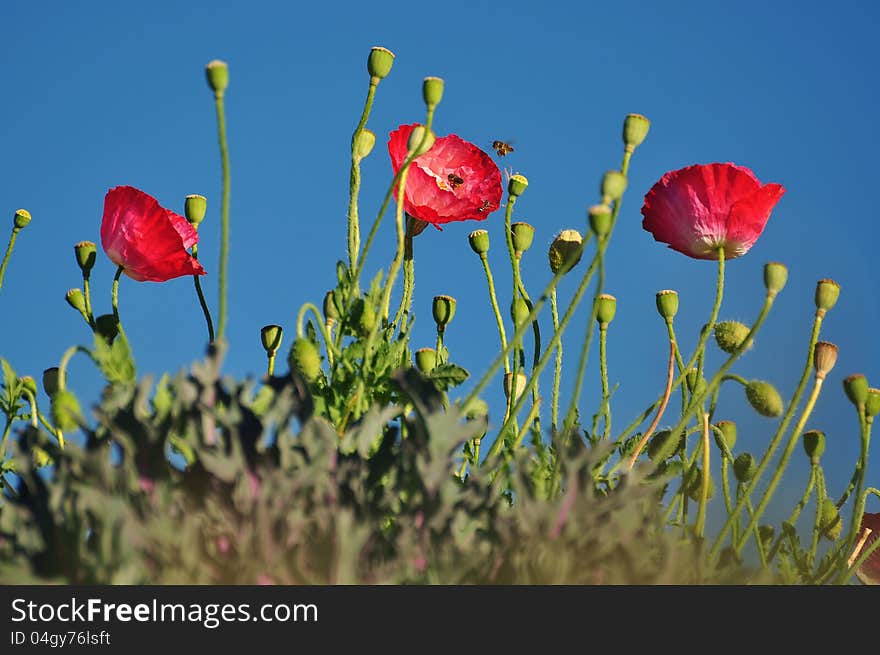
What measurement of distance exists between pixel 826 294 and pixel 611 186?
491 mm

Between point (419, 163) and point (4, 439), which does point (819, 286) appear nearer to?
point (419, 163)

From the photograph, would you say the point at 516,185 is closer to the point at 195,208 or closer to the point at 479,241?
the point at 479,241

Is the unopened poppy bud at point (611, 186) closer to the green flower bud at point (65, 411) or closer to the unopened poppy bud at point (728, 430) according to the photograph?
the green flower bud at point (65, 411)

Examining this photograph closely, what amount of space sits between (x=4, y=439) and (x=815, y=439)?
1.21 meters

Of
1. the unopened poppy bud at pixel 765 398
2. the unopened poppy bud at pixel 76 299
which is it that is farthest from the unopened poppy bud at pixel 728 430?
the unopened poppy bud at pixel 76 299

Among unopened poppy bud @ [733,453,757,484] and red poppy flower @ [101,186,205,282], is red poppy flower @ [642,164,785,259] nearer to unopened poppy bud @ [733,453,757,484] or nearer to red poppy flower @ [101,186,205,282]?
unopened poppy bud @ [733,453,757,484]

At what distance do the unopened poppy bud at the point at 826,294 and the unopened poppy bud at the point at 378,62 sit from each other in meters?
0.68

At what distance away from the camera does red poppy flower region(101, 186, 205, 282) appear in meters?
1.65

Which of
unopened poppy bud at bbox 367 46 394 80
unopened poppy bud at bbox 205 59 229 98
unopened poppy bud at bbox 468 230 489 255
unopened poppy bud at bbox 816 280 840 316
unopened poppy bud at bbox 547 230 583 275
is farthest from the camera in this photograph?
unopened poppy bud at bbox 468 230 489 255

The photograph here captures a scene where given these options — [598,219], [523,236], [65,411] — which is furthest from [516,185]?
[65,411]

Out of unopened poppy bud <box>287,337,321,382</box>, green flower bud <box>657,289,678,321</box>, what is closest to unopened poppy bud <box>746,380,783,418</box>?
green flower bud <box>657,289,678,321</box>

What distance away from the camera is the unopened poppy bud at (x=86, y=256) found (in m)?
1.70

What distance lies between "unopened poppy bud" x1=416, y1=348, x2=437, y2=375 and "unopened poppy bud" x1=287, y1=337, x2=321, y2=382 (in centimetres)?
30
